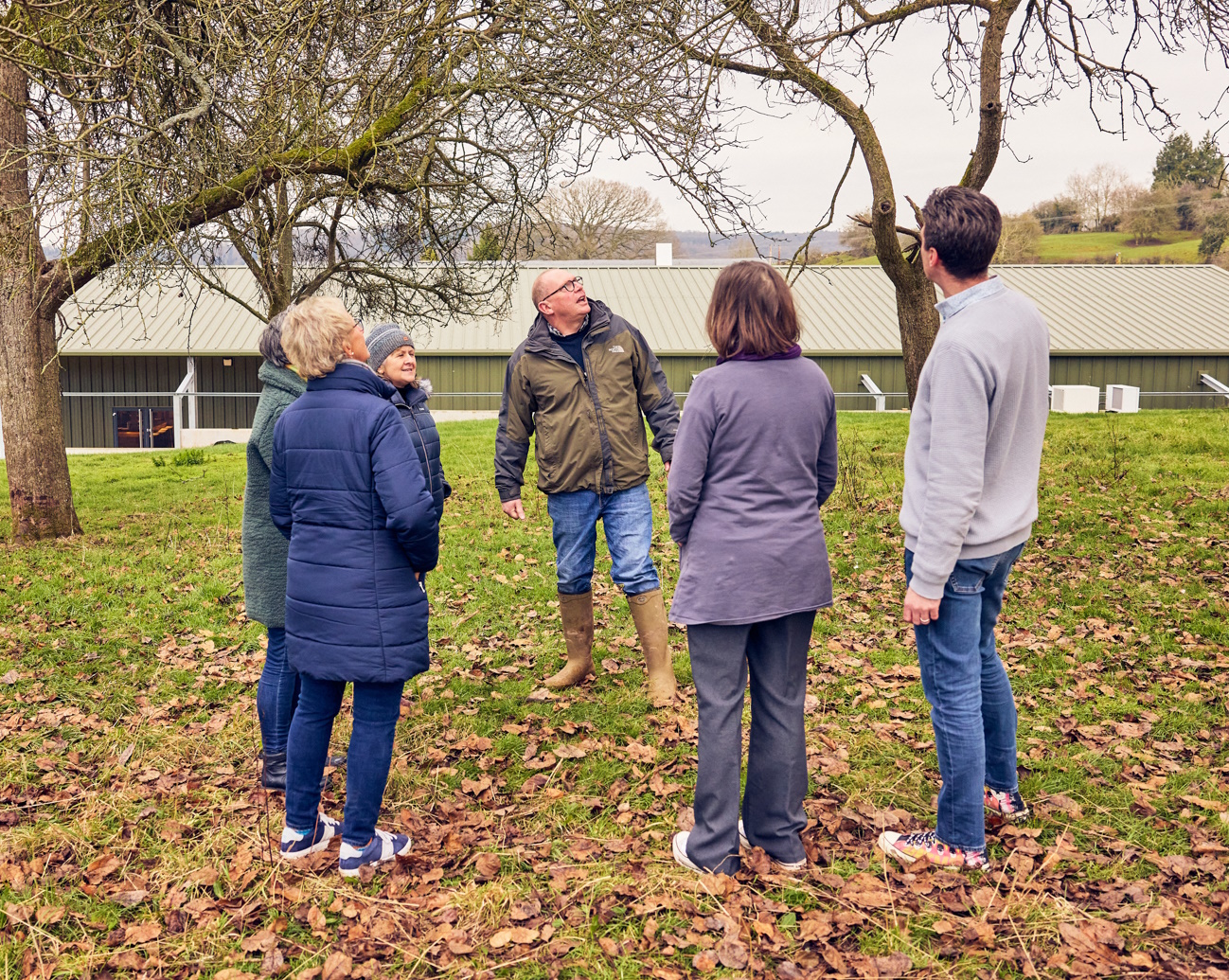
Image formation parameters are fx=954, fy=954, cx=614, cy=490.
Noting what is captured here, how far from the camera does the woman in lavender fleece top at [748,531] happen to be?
2.98 meters

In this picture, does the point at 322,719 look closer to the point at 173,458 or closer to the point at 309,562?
the point at 309,562

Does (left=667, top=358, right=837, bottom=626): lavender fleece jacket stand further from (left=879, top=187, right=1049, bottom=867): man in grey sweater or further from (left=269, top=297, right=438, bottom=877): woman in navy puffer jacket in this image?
(left=269, top=297, right=438, bottom=877): woman in navy puffer jacket

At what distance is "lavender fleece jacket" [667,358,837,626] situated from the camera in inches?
117

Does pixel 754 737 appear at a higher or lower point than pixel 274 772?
higher

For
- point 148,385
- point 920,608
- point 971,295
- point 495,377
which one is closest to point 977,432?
point 971,295

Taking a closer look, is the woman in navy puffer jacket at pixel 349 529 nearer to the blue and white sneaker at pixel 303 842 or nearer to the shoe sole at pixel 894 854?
the blue and white sneaker at pixel 303 842

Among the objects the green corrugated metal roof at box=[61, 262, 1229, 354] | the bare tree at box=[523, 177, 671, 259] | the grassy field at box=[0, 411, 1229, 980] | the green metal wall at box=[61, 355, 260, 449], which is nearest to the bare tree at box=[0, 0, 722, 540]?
the grassy field at box=[0, 411, 1229, 980]

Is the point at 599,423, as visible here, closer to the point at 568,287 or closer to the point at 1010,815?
the point at 568,287

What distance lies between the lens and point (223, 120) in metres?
9.12

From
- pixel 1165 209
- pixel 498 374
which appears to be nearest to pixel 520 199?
pixel 498 374

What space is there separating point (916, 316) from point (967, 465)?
653 centimetres

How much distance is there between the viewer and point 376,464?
3082mm

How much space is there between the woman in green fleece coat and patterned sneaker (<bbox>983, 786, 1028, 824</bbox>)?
2.77m

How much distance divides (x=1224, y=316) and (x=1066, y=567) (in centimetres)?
2962
